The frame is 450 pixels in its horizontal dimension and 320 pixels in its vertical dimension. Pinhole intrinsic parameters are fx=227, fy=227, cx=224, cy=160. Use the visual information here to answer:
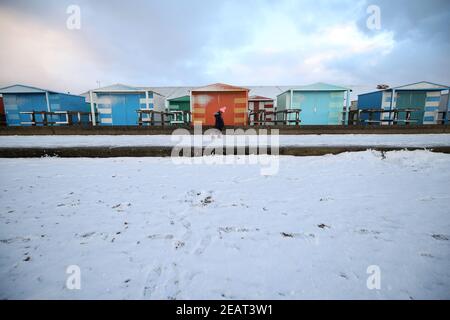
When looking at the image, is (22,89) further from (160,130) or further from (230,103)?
(230,103)

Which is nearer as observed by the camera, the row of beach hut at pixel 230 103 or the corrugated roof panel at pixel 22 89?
the row of beach hut at pixel 230 103

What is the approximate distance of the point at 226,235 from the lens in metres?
2.43

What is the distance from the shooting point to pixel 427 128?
394 inches

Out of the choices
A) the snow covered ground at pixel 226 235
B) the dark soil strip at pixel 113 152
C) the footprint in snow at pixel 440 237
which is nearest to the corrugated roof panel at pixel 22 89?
the dark soil strip at pixel 113 152

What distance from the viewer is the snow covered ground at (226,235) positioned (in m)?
1.73

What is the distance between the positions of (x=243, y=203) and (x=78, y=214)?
2209 millimetres

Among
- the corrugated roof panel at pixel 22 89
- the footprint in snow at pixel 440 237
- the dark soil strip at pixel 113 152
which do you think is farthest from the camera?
the corrugated roof panel at pixel 22 89

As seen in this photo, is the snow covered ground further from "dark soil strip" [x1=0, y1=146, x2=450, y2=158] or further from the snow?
the snow

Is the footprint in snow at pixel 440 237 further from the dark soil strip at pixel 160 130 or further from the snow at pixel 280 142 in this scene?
the dark soil strip at pixel 160 130

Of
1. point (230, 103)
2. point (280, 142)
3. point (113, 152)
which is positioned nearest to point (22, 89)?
point (230, 103)
